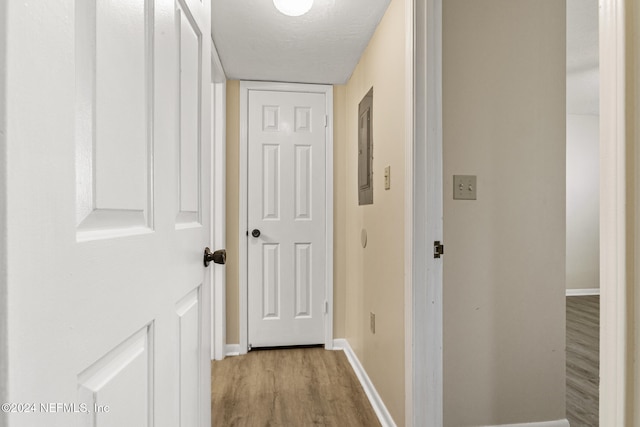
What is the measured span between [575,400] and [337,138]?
225cm

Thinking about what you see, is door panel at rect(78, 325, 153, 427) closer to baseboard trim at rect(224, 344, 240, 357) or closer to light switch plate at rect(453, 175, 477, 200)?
light switch plate at rect(453, 175, 477, 200)

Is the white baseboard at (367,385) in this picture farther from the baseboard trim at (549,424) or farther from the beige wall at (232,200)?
the beige wall at (232,200)

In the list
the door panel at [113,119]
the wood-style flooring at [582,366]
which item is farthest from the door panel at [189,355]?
the wood-style flooring at [582,366]

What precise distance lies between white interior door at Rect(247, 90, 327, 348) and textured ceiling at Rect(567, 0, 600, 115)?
5.76ft

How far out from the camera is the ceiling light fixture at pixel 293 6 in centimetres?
156

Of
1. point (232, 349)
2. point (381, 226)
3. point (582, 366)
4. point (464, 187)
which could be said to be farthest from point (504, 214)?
point (232, 349)

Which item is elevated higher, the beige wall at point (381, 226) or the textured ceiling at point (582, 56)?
the textured ceiling at point (582, 56)

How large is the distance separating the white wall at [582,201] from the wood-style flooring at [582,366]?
2.55 feet

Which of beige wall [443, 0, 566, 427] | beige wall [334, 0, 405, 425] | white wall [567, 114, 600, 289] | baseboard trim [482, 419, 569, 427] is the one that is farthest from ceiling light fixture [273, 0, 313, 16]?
white wall [567, 114, 600, 289]

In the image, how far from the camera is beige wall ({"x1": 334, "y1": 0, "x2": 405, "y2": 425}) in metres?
1.55

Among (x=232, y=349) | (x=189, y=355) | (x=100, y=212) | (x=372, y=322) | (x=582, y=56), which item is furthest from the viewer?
(x=582, y=56)

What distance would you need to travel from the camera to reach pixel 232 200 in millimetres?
2584

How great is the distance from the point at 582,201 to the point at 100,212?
5.38m

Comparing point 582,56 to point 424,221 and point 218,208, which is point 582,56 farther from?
point 218,208
